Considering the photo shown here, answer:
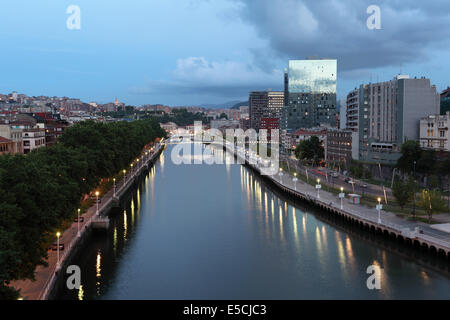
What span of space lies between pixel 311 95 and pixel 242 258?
110301 mm

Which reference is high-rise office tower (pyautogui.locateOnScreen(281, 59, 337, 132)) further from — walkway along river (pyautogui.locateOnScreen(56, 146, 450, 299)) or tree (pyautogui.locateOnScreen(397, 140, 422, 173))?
walkway along river (pyautogui.locateOnScreen(56, 146, 450, 299))

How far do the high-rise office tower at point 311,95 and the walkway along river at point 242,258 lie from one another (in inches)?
3410

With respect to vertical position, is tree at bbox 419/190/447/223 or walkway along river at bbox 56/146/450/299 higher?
tree at bbox 419/190/447/223

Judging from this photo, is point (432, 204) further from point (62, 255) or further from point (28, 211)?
point (28, 211)

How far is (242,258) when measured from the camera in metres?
24.8

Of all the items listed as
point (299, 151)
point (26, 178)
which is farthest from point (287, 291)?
point (299, 151)

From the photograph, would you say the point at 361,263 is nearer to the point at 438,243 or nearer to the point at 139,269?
the point at 438,243

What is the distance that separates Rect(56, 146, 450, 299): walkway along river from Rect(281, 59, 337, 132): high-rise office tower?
86.6 m

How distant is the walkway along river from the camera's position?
20.0m

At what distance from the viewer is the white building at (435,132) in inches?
1889

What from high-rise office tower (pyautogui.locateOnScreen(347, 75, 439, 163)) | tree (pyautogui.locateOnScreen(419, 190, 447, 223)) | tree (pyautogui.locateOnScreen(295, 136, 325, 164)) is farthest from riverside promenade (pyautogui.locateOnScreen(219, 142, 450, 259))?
tree (pyautogui.locateOnScreen(295, 136, 325, 164))

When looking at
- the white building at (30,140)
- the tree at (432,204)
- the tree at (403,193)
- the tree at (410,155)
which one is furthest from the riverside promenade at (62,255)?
the tree at (410,155)

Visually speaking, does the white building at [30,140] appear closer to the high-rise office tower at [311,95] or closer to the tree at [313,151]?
the tree at [313,151]
